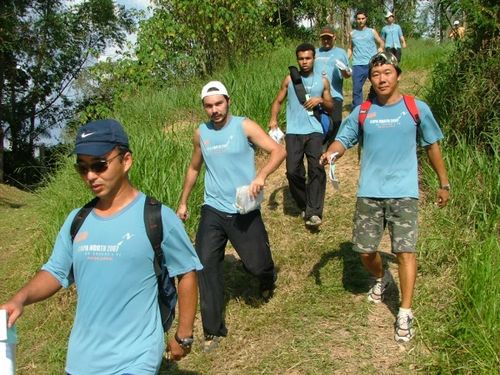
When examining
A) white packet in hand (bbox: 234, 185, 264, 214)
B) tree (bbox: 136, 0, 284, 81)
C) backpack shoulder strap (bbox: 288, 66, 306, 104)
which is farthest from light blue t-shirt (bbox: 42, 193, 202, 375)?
tree (bbox: 136, 0, 284, 81)

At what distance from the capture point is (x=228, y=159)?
13.3 ft

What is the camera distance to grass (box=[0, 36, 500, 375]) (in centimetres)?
369

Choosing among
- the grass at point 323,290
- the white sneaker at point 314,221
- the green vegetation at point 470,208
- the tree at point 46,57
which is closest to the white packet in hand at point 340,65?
the green vegetation at point 470,208

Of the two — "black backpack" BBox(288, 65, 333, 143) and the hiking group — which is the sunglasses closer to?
the hiking group

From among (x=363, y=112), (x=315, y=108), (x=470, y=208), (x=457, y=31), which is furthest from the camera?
(x=457, y=31)

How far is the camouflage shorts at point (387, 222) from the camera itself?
3734 mm

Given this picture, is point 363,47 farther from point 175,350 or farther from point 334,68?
point 175,350

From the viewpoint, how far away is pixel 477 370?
3.24 metres

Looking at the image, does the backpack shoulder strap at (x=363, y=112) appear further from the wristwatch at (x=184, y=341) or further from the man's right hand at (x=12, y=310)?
the man's right hand at (x=12, y=310)

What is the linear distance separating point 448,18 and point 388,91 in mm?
3549

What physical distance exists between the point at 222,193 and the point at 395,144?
1.26m

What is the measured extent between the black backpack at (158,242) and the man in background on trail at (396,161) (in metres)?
1.72

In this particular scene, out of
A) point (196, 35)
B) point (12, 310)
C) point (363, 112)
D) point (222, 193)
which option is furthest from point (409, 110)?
point (196, 35)

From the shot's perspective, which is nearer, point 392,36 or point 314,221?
point 314,221
